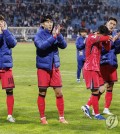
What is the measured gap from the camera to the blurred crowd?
6044 centimetres

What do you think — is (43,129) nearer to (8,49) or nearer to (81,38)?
(8,49)

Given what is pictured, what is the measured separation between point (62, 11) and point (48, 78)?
53.3 meters

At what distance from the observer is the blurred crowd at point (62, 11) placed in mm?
60438

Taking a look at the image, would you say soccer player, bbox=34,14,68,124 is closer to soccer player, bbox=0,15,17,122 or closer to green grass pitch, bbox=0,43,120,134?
green grass pitch, bbox=0,43,120,134

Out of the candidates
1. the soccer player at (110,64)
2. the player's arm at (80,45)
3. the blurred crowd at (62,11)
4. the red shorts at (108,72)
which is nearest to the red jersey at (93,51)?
the soccer player at (110,64)

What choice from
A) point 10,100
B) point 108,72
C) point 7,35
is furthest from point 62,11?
point 7,35

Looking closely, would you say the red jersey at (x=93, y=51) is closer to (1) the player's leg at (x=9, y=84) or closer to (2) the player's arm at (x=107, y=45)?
(2) the player's arm at (x=107, y=45)

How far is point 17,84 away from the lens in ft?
56.7

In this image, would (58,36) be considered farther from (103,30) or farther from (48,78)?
(103,30)

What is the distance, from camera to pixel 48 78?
9562 mm

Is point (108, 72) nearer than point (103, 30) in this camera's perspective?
No

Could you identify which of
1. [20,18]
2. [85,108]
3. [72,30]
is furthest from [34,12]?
[85,108]

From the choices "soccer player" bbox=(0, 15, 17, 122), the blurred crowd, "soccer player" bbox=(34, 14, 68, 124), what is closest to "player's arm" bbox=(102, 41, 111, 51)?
"soccer player" bbox=(34, 14, 68, 124)

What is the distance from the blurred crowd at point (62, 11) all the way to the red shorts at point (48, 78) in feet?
164
